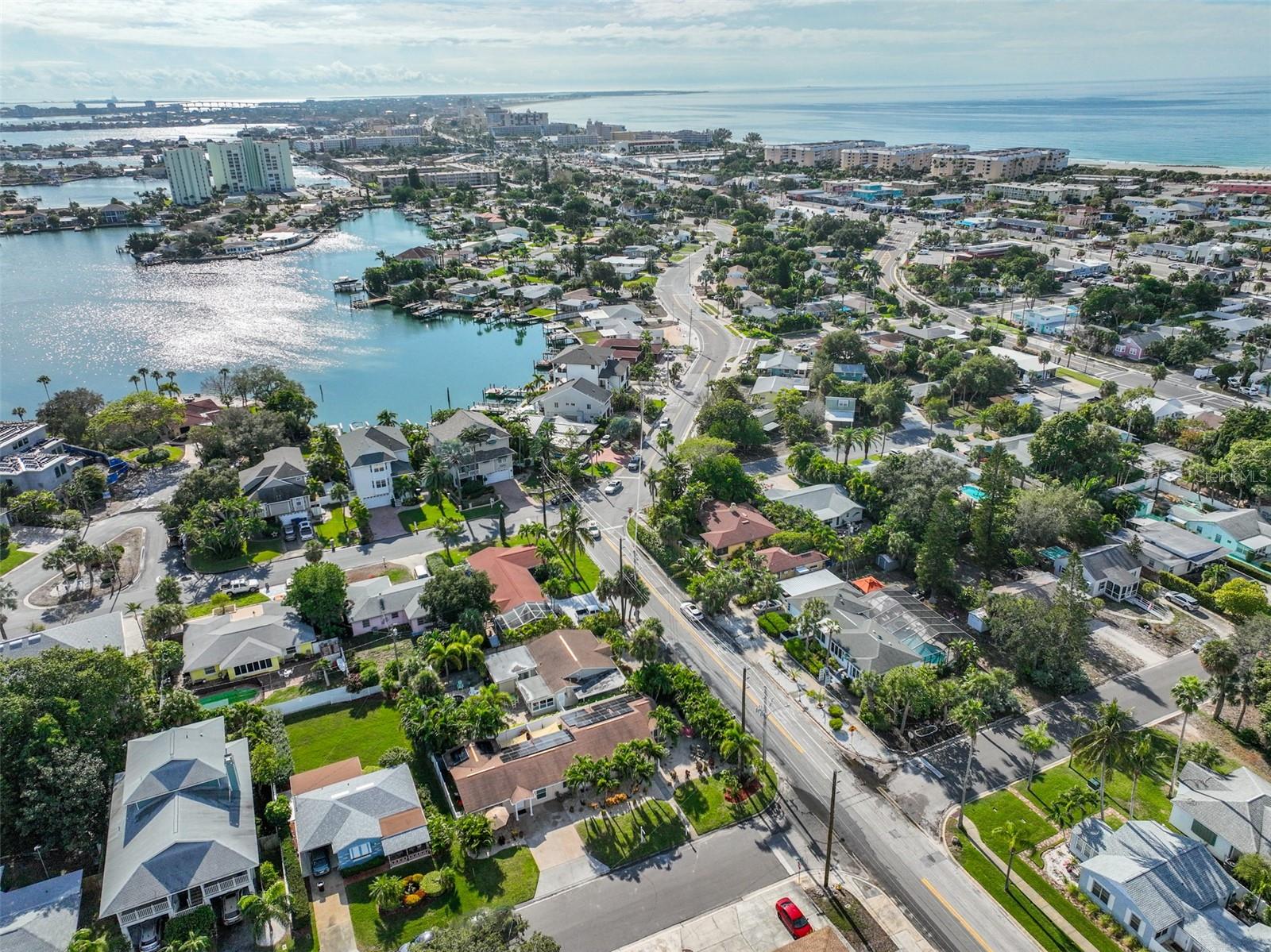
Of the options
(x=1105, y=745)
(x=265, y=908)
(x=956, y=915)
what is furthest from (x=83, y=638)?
(x=1105, y=745)

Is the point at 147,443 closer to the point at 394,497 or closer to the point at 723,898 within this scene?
the point at 394,497

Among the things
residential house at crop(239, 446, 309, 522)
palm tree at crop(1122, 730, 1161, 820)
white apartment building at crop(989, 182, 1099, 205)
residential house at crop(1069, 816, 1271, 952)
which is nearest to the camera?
residential house at crop(1069, 816, 1271, 952)

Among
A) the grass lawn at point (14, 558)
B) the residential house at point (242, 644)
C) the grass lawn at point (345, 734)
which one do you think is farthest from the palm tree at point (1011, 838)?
the grass lawn at point (14, 558)

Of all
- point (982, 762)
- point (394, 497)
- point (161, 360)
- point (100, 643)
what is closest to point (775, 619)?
point (982, 762)

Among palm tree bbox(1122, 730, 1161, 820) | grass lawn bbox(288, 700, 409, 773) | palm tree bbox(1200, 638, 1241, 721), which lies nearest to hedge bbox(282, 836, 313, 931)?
grass lawn bbox(288, 700, 409, 773)

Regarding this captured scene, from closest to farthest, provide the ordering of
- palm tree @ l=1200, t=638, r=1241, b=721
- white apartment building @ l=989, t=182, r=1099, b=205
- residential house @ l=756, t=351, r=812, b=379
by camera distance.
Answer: palm tree @ l=1200, t=638, r=1241, b=721 → residential house @ l=756, t=351, r=812, b=379 → white apartment building @ l=989, t=182, r=1099, b=205

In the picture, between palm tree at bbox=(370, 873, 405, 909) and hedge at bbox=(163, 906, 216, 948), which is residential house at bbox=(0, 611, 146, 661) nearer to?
hedge at bbox=(163, 906, 216, 948)
